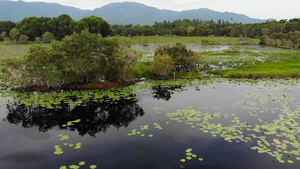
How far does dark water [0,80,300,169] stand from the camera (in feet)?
59.4

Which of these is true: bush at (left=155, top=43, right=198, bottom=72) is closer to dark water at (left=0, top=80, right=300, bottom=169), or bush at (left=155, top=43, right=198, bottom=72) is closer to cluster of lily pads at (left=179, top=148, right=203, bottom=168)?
dark water at (left=0, top=80, right=300, bottom=169)

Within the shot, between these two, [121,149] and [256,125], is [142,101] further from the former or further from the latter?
[256,125]

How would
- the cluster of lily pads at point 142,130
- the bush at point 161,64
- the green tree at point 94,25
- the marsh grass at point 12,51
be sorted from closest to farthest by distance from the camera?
the cluster of lily pads at point 142,130 < the bush at point 161,64 < the marsh grass at point 12,51 < the green tree at point 94,25

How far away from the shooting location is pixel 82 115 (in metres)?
28.0

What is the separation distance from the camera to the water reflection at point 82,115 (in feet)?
82.2

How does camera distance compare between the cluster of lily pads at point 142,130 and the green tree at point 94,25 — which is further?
the green tree at point 94,25

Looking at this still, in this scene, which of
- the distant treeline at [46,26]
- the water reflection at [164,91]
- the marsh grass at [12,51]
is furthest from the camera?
the distant treeline at [46,26]

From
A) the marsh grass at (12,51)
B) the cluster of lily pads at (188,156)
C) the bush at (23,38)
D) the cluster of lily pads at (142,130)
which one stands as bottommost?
the cluster of lily pads at (188,156)

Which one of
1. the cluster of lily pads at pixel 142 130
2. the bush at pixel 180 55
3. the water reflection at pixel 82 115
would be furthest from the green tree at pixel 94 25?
the cluster of lily pads at pixel 142 130

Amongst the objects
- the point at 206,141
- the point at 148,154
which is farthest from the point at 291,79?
the point at 148,154

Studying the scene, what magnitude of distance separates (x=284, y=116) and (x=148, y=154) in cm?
2065

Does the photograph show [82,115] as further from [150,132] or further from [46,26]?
[46,26]

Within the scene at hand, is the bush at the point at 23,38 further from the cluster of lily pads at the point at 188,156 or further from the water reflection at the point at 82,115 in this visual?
the cluster of lily pads at the point at 188,156

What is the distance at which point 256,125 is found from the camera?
24.5 meters
